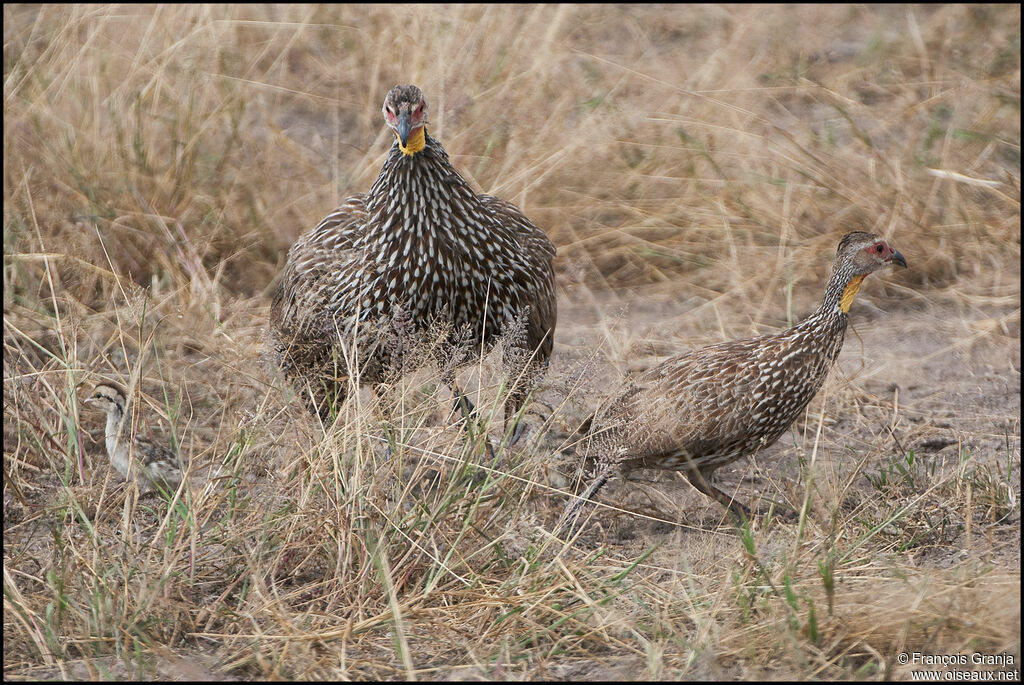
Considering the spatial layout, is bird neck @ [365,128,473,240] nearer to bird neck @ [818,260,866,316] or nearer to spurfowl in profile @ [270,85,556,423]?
spurfowl in profile @ [270,85,556,423]

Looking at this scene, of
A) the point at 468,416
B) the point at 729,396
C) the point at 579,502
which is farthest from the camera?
the point at 729,396

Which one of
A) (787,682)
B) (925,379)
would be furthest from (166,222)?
(787,682)

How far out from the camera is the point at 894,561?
135 inches

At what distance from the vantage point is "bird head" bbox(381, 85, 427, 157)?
13.3ft

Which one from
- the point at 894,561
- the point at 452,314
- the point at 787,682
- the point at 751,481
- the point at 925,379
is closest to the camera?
the point at 787,682

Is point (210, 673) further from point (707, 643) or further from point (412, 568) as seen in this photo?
point (707, 643)

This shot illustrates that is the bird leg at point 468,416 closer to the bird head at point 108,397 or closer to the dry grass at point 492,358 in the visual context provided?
the dry grass at point 492,358

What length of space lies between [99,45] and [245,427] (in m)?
3.36

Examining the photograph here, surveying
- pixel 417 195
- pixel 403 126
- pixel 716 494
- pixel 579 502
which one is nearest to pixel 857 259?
pixel 716 494

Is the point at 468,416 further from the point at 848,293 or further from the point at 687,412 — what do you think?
the point at 848,293

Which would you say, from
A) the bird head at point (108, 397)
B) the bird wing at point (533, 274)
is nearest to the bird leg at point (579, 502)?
the bird wing at point (533, 274)

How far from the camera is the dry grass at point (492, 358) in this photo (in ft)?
10.6

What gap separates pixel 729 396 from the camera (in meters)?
4.25

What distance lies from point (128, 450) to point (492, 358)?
1407 millimetres
